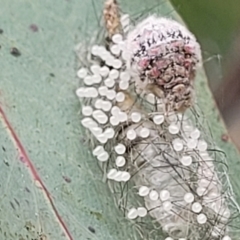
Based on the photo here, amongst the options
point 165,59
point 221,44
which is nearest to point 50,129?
point 165,59

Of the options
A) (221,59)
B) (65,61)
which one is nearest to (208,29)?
(221,59)

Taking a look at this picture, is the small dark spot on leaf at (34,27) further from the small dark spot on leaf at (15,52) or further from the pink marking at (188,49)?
the pink marking at (188,49)

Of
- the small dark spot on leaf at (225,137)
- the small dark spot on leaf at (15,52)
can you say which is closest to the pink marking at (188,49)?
the small dark spot on leaf at (225,137)

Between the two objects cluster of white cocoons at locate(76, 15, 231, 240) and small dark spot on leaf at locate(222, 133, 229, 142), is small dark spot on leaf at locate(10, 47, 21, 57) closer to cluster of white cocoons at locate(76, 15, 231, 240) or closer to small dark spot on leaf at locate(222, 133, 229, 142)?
cluster of white cocoons at locate(76, 15, 231, 240)

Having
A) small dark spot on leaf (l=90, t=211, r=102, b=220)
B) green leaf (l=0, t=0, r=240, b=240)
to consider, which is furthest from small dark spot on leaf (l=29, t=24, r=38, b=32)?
small dark spot on leaf (l=90, t=211, r=102, b=220)

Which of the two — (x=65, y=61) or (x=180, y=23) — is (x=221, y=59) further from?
(x=65, y=61)
